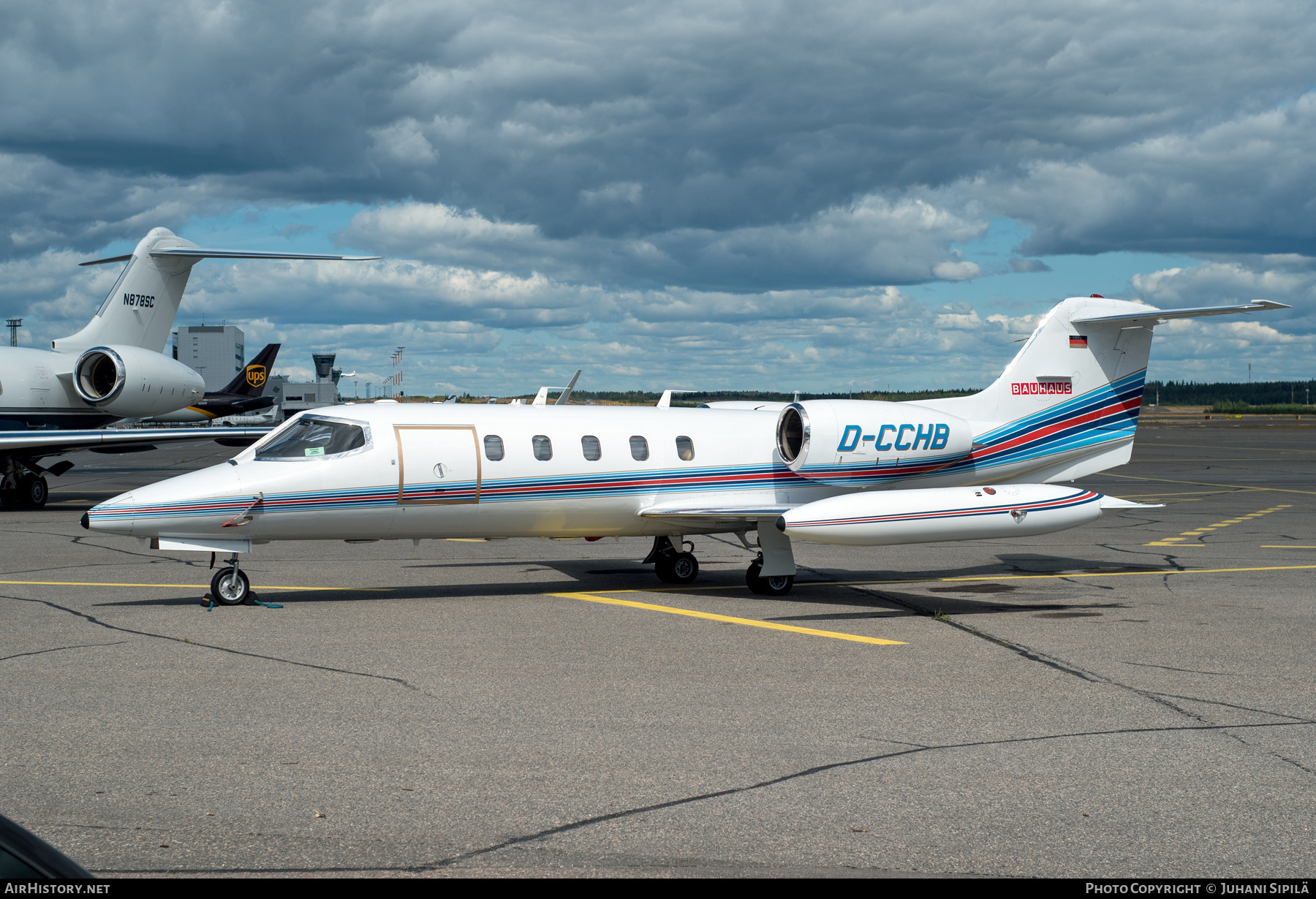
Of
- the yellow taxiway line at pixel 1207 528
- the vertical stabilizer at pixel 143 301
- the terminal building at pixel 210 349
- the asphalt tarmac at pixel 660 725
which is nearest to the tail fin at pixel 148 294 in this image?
the vertical stabilizer at pixel 143 301

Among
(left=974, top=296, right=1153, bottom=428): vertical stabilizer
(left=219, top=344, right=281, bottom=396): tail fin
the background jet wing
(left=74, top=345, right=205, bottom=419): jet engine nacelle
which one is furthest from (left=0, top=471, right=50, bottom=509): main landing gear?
(left=974, top=296, right=1153, bottom=428): vertical stabilizer

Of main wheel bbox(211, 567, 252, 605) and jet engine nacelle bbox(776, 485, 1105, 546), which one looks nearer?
main wheel bbox(211, 567, 252, 605)

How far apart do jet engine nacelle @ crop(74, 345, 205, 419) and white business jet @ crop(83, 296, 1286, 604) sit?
55.8 ft

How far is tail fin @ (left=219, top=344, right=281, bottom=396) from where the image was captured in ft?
125

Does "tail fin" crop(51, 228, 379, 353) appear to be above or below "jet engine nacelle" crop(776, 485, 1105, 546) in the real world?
above

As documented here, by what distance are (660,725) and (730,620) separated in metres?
4.76

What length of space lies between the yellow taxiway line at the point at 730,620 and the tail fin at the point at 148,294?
62.3ft

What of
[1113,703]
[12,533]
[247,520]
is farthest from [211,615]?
[12,533]

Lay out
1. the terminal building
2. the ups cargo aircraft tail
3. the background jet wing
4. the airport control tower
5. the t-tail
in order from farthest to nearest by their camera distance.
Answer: the terminal building → the airport control tower → the ups cargo aircraft tail → the background jet wing → the t-tail

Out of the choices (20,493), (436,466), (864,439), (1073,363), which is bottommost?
(20,493)

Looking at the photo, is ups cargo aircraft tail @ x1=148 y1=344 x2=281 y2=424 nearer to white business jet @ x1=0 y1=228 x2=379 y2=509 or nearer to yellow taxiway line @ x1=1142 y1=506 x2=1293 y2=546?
white business jet @ x1=0 y1=228 x2=379 y2=509

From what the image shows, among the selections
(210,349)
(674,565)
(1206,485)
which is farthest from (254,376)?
(210,349)

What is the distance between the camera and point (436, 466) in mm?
13250

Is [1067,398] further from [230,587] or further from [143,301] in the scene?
[143,301]
